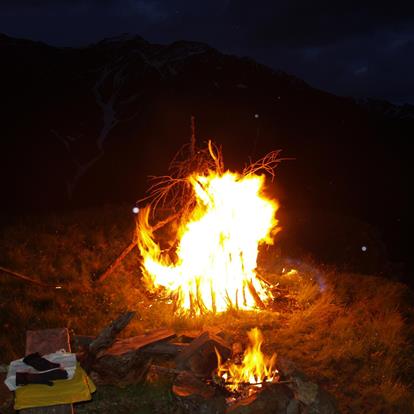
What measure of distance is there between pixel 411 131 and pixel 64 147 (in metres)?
53.3

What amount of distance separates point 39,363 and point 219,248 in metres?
3.98

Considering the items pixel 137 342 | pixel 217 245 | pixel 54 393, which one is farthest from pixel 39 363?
pixel 217 245

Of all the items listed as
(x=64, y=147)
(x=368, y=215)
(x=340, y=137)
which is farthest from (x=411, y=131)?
(x=64, y=147)

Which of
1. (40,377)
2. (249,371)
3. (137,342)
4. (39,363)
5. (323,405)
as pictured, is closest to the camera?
(40,377)

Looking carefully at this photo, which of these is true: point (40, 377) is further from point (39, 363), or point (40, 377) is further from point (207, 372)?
point (207, 372)

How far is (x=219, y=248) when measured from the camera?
7.85 meters

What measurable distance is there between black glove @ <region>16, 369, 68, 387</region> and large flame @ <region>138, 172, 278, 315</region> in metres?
3.28

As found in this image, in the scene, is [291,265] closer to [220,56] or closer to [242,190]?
[242,190]

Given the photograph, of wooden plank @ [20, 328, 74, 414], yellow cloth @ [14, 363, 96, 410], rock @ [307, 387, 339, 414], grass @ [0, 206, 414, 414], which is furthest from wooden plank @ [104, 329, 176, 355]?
rock @ [307, 387, 339, 414]

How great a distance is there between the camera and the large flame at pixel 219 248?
7.71 m

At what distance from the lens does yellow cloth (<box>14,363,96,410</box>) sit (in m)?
3.92

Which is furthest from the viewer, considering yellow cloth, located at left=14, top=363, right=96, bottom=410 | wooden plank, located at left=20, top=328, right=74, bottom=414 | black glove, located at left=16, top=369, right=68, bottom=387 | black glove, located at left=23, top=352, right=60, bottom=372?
wooden plank, located at left=20, top=328, right=74, bottom=414

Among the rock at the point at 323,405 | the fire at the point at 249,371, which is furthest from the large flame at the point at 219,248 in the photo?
the rock at the point at 323,405

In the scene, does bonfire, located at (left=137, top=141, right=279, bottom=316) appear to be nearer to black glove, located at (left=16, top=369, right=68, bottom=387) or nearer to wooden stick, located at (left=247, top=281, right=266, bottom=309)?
wooden stick, located at (left=247, top=281, right=266, bottom=309)
